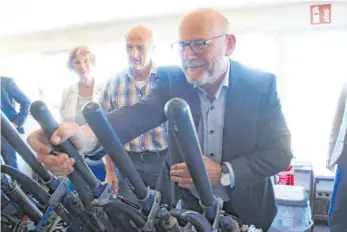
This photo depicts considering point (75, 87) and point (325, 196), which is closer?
point (75, 87)

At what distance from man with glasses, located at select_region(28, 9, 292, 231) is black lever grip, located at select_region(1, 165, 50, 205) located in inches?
10.9

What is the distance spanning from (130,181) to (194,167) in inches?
4.2

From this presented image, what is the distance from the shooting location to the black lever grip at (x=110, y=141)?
514 mm

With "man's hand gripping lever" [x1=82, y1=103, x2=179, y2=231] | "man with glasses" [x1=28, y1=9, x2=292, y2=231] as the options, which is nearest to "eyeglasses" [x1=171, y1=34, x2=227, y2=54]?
"man with glasses" [x1=28, y1=9, x2=292, y2=231]

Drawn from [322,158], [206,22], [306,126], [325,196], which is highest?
[206,22]

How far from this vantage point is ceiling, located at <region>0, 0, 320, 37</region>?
10.2 ft

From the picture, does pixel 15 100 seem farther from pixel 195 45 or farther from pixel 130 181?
pixel 130 181

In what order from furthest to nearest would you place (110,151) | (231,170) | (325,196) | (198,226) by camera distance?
(325,196)
(231,170)
(198,226)
(110,151)

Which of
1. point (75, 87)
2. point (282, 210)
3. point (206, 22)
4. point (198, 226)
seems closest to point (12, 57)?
point (75, 87)

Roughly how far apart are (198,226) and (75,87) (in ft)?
6.37

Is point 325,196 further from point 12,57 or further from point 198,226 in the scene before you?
point 12,57

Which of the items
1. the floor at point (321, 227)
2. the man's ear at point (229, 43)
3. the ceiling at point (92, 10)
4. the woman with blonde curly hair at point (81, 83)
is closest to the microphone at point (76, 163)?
the man's ear at point (229, 43)

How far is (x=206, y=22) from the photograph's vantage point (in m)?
0.96

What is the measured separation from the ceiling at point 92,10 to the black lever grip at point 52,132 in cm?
244
